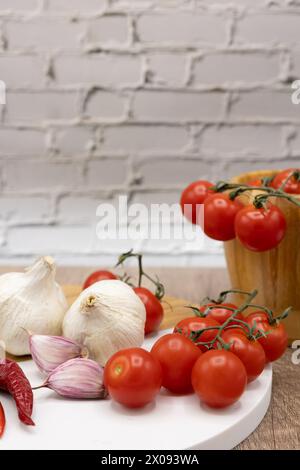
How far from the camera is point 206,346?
0.86 m

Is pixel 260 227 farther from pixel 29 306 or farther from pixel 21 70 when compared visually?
pixel 21 70

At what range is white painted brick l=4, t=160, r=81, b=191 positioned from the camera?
1.79 meters

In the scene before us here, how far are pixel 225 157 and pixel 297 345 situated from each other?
0.84 meters

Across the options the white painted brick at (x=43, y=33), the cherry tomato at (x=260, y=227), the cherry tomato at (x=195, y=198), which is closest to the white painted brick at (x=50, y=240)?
the white painted brick at (x=43, y=33)

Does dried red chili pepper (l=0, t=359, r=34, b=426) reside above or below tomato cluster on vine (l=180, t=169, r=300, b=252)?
below

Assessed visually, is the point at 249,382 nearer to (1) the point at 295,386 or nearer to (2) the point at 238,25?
(1) the point at 295,386

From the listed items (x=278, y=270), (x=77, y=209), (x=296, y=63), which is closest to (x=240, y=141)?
(x=296, y=63)

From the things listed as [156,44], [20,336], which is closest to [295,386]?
[20,336]

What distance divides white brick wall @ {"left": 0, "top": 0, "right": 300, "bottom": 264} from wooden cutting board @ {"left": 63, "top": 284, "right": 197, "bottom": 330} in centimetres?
61

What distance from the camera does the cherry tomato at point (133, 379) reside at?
0.77 meters

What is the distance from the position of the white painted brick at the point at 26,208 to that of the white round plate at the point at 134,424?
101 centimetres

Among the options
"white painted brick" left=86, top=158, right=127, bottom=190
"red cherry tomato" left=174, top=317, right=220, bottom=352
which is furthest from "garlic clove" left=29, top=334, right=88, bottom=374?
"white painted brick" left=86, top=158, right=127, bottom=190

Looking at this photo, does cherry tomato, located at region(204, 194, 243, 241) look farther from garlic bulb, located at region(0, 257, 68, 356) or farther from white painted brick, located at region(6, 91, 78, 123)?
white painted brick, located at region(6, 91, 78, 123)
